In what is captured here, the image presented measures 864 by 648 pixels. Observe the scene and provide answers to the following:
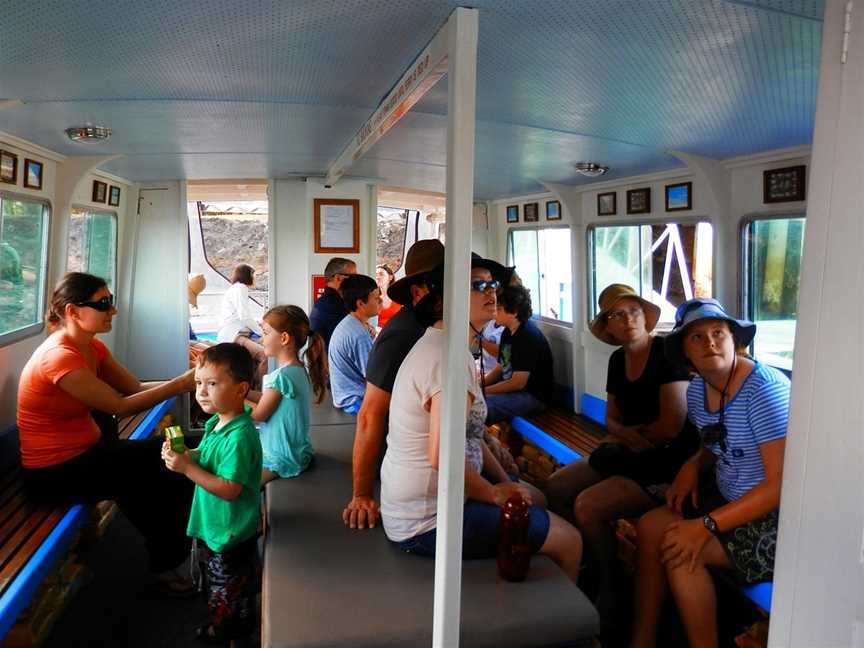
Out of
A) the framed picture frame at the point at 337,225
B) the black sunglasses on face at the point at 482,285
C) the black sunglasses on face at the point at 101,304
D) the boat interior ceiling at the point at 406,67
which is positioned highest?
the boat interior ceiling at the point at 406,67

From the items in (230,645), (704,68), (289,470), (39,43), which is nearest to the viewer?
(39,43)

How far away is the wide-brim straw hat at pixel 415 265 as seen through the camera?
3.08m

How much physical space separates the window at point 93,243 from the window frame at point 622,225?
161 inches

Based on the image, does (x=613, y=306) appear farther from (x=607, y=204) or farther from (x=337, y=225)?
(x=337, y=225)

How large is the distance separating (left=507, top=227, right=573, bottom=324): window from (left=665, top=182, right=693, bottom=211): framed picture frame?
1658mm

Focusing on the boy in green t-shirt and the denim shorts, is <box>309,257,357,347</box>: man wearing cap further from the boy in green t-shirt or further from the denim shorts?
the denim shorts

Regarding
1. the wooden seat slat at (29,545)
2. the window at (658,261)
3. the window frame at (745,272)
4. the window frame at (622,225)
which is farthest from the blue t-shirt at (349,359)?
the window frame at (745,272)

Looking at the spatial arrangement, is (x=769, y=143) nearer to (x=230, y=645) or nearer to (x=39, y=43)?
(x=39, y=43)

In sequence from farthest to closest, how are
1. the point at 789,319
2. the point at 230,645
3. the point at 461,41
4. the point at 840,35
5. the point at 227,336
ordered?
the point at 227,336 → the point at 789,319 → the point at 230,645 → the point at 461,41 → the point at 840,35

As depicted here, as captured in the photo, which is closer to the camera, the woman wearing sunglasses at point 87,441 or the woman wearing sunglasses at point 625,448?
the woman wearing sunglasses at point 625,448

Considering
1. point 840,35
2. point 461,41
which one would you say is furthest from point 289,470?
point 840,35

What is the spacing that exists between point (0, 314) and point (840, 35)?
442 centimetres

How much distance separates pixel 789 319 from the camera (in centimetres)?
405

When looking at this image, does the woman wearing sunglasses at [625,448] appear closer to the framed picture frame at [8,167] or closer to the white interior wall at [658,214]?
the white interior wall at [658,214]
